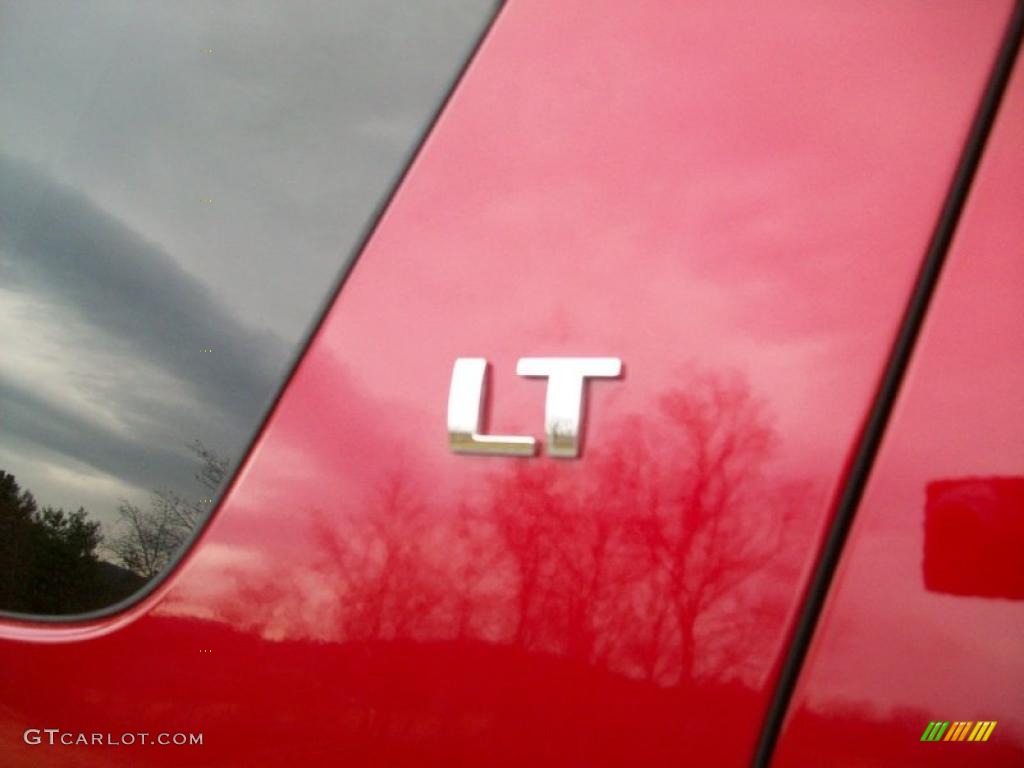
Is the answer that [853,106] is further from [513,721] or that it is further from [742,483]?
[513,721]

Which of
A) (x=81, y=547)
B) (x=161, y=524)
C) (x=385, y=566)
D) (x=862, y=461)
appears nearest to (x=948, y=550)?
(x=862, y=461)

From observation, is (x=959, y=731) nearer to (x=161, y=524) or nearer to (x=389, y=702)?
(x=389, y=702)

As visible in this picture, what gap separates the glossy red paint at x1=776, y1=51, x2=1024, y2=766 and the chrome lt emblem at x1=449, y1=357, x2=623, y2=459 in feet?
0.84

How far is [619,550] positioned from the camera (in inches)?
32.7

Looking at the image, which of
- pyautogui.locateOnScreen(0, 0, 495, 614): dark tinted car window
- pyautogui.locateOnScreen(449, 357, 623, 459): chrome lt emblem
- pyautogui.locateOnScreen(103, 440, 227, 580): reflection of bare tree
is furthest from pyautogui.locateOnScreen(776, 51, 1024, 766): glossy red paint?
pyautogui.locateOnScreen(103, 440, 227, 580): reflection of bare tree

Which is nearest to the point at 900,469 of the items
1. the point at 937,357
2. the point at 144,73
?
the point at 937,357

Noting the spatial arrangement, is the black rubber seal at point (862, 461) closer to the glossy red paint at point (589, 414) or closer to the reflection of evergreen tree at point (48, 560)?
the glossy red paint at point (589, 414)

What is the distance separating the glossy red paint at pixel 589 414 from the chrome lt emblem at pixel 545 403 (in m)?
0.01

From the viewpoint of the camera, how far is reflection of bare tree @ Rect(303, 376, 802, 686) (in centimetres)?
79

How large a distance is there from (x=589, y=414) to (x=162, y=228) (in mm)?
622

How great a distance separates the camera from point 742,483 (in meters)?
0.80

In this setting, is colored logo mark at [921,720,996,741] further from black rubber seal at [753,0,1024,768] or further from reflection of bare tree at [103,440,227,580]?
reflection of bare tree at [103,440,227,580]

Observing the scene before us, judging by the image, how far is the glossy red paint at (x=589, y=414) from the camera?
794mm

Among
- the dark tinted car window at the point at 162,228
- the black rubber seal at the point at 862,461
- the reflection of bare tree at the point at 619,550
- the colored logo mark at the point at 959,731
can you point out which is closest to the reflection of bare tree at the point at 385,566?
the reflection of bare tree at the point at 619,550
